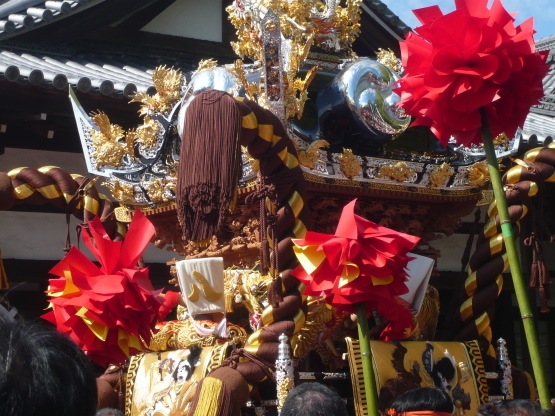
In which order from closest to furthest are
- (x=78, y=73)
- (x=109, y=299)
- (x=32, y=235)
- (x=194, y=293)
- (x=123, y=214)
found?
(x=109, y=299), (x=194, y=293), (x=123, y=214), (x=78, y=73), (x=32, y=235)

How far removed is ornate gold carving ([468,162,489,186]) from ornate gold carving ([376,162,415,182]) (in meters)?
0.46

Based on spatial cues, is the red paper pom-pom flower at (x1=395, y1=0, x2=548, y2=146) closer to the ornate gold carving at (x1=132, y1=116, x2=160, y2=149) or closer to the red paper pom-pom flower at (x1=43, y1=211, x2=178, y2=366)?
the red paper pom-pom flower at (x1=43, y1=211, x2=178, y2=366)

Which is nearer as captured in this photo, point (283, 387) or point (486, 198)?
point (283, 387)

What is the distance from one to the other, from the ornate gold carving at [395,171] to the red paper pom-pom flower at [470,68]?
5.91 feet

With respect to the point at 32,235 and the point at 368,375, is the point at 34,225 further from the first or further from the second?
the point at 368,375

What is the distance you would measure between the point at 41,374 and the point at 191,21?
19.5 feet

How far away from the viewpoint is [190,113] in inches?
158

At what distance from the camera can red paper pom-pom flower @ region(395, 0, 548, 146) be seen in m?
2.97

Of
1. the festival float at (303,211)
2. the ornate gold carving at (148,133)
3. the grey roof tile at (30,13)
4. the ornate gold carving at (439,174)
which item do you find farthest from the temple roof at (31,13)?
the ornate gold carving at (439,174)

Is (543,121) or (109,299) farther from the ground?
(543,121)

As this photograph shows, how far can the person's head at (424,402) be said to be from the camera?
10.2 ft

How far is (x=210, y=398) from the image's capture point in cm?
372

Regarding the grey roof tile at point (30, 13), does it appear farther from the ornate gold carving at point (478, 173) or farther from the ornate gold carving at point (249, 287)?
the ornate gold carving at point (478, 173)

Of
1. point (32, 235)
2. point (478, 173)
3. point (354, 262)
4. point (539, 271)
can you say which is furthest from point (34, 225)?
point (539, 271)
